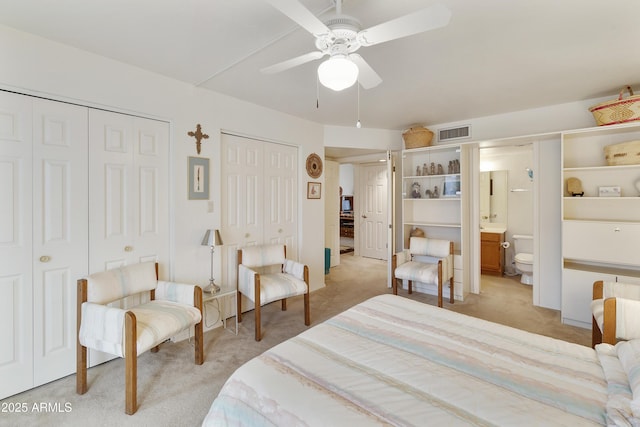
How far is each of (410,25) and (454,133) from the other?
327cm

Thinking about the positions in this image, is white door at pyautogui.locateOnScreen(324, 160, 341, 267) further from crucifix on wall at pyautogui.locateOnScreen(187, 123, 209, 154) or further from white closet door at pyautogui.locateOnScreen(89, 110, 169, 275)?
Result: white closet door at pyautogui.locateOnScreen(89, 110, 169, 275)

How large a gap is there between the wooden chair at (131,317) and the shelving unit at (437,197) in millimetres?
3201

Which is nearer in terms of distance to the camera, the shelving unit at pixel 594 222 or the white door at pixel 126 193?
the white door at pixel 126 193

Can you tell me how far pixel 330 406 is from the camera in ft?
3.60

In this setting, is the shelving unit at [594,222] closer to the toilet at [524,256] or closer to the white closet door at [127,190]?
the toilet at [524,256]

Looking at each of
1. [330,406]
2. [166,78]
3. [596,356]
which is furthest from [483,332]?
[166,78]

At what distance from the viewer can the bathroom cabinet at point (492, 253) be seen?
4.98 m

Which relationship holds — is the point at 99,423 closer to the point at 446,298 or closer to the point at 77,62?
the point at 77,62

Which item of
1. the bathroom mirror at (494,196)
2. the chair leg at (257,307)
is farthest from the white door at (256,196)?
the bathroom mirror at (494,196)

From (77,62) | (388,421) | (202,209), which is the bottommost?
(388,421)

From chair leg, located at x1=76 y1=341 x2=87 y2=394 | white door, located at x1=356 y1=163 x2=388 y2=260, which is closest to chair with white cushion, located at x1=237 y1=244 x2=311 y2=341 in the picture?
chair leg, located at x1=76 y1=341 x2=87 y2=394

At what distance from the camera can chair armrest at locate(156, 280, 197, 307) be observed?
244 cm

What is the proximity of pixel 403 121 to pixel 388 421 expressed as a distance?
384 centimetres

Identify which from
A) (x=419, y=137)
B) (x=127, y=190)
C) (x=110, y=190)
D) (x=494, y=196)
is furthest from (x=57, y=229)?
(x=494, y=196)
